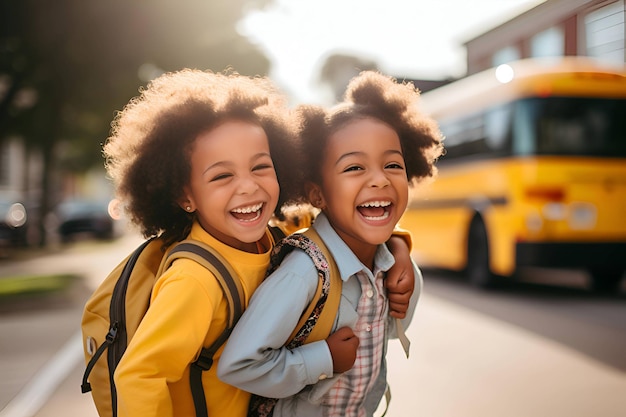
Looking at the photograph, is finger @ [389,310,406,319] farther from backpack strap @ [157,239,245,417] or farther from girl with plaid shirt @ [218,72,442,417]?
backpack strap @ [157,239,245,417]

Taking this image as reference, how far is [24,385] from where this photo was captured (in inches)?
218

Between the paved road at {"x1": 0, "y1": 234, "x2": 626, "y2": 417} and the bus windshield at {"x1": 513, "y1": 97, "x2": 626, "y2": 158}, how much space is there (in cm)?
272

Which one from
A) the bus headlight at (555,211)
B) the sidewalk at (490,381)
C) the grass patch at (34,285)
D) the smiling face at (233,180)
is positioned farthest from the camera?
the grass patch at (34,285)

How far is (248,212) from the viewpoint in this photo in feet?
6.98

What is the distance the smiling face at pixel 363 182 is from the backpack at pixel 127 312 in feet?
1.33

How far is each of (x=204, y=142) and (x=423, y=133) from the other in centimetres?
77

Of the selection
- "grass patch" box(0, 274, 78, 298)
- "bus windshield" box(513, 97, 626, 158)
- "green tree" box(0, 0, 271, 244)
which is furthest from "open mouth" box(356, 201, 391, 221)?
"green tree" box(0, 0, 271, 244)

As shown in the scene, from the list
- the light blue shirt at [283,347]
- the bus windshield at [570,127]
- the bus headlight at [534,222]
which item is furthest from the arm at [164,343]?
the bus windshield at [570,127]

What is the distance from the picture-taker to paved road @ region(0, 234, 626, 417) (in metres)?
4.67

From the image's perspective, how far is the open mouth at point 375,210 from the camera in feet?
7.15

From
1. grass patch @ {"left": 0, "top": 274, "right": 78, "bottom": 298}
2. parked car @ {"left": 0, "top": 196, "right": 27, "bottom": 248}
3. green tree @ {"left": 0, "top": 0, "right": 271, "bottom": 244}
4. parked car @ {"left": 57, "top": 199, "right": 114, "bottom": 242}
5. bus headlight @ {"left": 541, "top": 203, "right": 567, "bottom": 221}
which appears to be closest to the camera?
bus headlight @ {"left": 541, "top": 203, "right": 567, "bottom": 221}

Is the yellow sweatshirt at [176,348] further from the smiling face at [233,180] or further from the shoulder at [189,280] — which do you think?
the smiling face at [233,180]

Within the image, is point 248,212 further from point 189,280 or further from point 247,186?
point 189,280

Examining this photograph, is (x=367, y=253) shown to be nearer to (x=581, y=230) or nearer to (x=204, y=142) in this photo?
(x=204, y=142)
